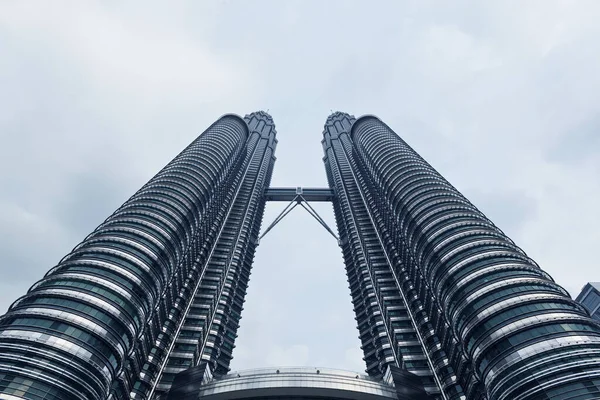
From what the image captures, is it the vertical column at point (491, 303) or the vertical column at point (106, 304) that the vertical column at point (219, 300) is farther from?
the vertical column at point (491, 303)

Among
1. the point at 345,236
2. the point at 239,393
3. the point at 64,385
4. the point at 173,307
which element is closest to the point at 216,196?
the point at 173,307

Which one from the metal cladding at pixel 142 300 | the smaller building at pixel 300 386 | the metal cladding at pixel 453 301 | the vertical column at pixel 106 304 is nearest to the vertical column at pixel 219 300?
the metal cladding at pixel 142 300

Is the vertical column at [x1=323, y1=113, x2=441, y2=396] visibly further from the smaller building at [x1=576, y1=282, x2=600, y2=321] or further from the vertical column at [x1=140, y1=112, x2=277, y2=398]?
the smaller building at [x1=576, y1=282, x2=600, y2=321]

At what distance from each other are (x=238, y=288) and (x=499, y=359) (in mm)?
74141

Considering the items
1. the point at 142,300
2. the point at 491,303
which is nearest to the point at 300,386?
the point at 142,300

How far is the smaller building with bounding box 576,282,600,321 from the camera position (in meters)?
126

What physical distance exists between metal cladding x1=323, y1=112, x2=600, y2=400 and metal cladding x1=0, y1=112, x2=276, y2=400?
118ft

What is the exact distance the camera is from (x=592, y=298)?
128 metres

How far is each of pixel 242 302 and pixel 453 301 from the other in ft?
205

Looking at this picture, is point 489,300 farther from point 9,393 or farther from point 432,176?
point 9,393

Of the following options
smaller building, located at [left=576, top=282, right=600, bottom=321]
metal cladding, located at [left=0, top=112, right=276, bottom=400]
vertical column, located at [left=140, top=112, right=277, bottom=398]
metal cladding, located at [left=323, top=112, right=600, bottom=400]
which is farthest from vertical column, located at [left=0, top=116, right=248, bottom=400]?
smaller building, located at [left=576, top=282, right=600, bottom=321]

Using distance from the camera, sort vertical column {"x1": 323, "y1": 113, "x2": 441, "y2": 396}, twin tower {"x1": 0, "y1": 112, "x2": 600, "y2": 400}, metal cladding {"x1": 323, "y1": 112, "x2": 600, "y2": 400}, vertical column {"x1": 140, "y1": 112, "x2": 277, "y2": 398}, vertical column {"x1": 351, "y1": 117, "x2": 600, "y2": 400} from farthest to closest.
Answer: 1. vertical column {"x1": 323, "y1": 113, "x2": 441, "y2": 396}
2. vertical column {"x1": 140, "y1": 112, "x2": 277, "y2": 398}
3. twin tower {"x1": 0, "y1": 112, "x2": 600, "y2": 400}
4. metal cladding {"x1": 323, "y1": 112, "x2": 600, "y2": 400}
5. vertical column {"x1": 351, "y1": 117, "x2": 600, "y2": 400}

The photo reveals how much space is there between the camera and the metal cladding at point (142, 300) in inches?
1996

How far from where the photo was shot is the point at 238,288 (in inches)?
4525
